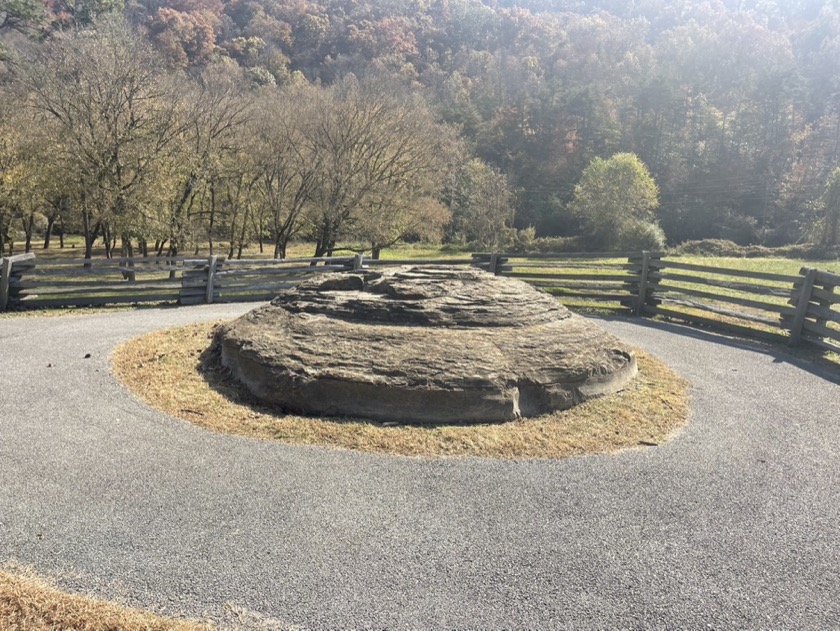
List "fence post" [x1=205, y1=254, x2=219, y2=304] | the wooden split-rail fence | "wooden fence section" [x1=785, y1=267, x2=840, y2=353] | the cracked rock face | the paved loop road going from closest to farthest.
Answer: the paved loop road
the cracked rock face
"wooden fence section" [x1=785, y1=267, x2=840, y2=353]
the wooden split-rail fence
"fence post" [x1=205, y1=254, x2=219, y2=304]

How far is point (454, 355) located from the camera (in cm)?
619

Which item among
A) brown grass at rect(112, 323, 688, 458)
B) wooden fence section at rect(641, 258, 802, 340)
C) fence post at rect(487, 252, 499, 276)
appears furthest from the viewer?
fence post at rect(487, 252, 499, 276)

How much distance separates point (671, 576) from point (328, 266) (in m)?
14.0

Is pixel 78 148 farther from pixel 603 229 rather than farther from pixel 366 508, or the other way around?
pixel 603 229

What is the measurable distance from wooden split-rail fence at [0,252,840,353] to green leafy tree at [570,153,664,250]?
28.0 meters

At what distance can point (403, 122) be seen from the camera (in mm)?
27688

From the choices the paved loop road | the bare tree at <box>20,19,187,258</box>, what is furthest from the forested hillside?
the paved loop road

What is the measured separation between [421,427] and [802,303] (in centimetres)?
844

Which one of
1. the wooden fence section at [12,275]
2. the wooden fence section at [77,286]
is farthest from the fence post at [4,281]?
the wooden fence section at [77,286]

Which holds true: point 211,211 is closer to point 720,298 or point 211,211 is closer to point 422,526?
point 720,298

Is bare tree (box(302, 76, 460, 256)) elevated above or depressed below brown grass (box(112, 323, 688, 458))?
above

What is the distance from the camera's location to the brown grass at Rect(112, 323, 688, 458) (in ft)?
16.8

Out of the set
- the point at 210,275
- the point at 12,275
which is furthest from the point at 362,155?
the point at 12,275

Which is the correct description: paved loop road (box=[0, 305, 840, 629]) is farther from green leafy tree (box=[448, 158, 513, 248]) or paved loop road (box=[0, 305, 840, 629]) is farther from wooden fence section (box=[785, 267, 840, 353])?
green leafy tree (box=[448, 158, 513, 248])
